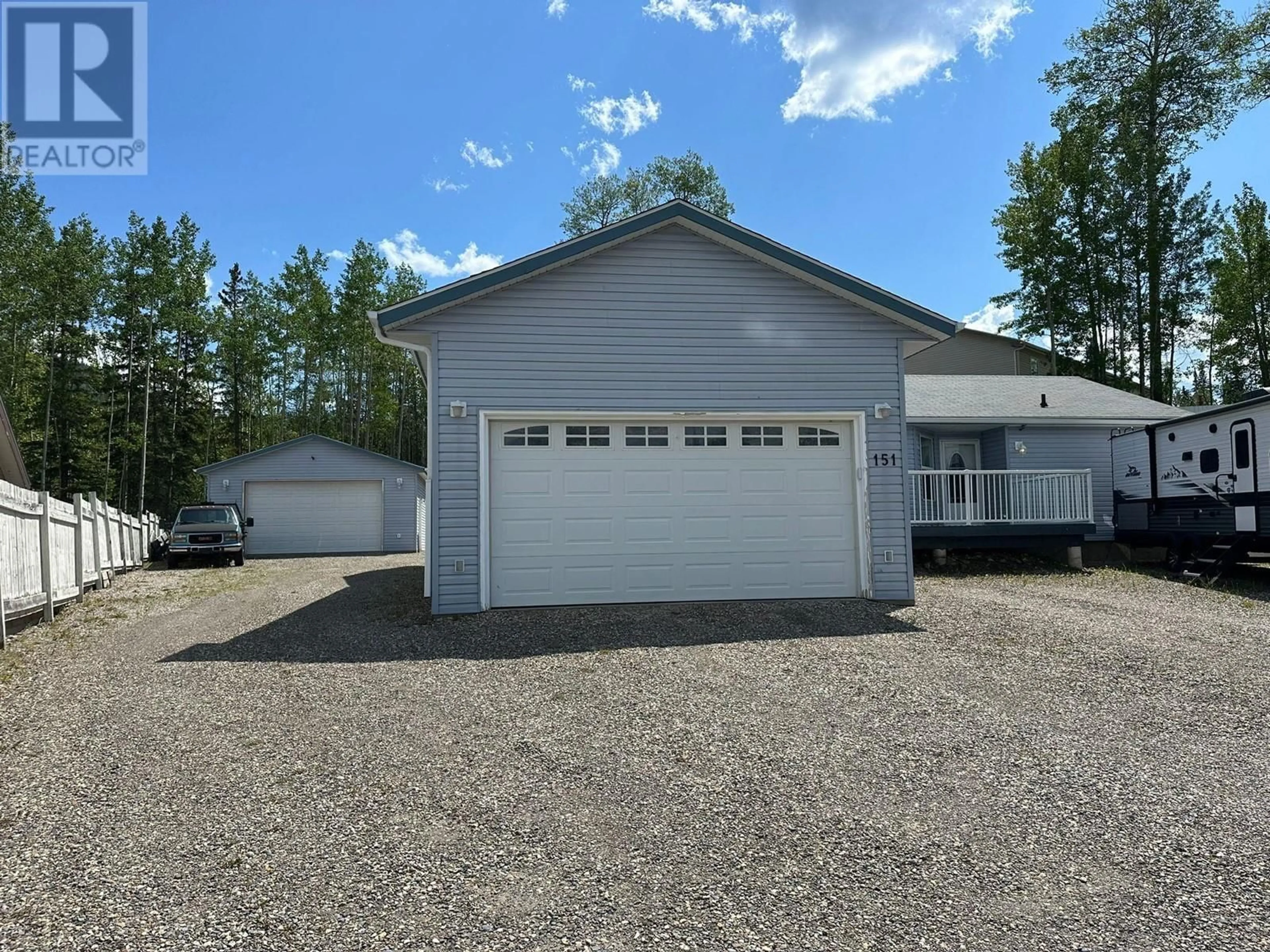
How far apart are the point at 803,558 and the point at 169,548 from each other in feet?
47.5

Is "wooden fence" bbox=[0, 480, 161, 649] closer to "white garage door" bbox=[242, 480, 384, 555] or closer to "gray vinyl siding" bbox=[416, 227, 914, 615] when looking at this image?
"gray vinyl siding" bbox=[416, 227, 914, 615]

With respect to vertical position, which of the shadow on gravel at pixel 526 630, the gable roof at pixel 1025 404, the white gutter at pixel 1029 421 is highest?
the gable roof at pixel 1025 404

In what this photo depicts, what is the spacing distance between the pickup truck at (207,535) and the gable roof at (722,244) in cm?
1085

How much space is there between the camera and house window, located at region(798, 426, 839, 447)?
29.3 feet

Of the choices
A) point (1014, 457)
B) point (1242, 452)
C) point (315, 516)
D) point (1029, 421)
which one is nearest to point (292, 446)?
point (315, 516)

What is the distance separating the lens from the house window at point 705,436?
8.73 meters

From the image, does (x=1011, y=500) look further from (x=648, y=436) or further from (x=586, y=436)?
(x=586, y=436)

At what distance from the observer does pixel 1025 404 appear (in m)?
15.8

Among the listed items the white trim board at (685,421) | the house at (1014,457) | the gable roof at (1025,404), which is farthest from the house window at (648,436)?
the gable roof at (1025,404)

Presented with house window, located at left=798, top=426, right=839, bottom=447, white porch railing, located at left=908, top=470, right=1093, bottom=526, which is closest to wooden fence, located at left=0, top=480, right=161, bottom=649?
house window, located at left=798, top=426, right=839, bottom=447

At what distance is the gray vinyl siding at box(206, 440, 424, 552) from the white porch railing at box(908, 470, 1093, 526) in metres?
14.2

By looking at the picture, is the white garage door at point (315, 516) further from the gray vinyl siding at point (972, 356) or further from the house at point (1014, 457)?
the gray vinyl siding at point (972, 356)

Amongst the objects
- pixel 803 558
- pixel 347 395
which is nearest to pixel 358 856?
pixel 803 558

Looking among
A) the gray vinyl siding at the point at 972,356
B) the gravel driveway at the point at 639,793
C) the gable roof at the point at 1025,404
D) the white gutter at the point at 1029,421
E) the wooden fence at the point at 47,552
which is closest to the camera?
the gravel driveway at the point at 639,793
